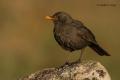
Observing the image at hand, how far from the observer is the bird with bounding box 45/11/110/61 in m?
16.3

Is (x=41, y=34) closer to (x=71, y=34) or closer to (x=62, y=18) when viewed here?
(x=62, y=18)

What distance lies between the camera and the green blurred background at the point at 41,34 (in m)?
22.0

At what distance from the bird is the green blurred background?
3785mm

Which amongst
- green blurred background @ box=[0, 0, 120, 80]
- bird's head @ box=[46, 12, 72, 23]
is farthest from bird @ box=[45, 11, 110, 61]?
green blurred background @ box=[0, 0, 120, 80]

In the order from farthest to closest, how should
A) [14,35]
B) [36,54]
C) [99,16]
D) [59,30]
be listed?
[99,16] < [14,35] < [36,54] < [59,30]

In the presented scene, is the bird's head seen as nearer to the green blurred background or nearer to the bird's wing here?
the bird's wing

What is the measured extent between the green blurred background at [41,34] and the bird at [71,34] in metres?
3.78

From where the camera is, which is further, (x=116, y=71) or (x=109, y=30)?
(x=109, y=30)

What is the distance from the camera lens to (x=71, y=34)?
645 inches

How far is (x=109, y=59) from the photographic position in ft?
72.9

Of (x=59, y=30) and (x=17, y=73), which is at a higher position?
(x=59, y=30)

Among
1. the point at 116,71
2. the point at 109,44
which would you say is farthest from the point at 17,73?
the point at 109,44

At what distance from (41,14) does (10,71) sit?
19.2ft

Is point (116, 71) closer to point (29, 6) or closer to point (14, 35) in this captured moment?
point (14, 35)
